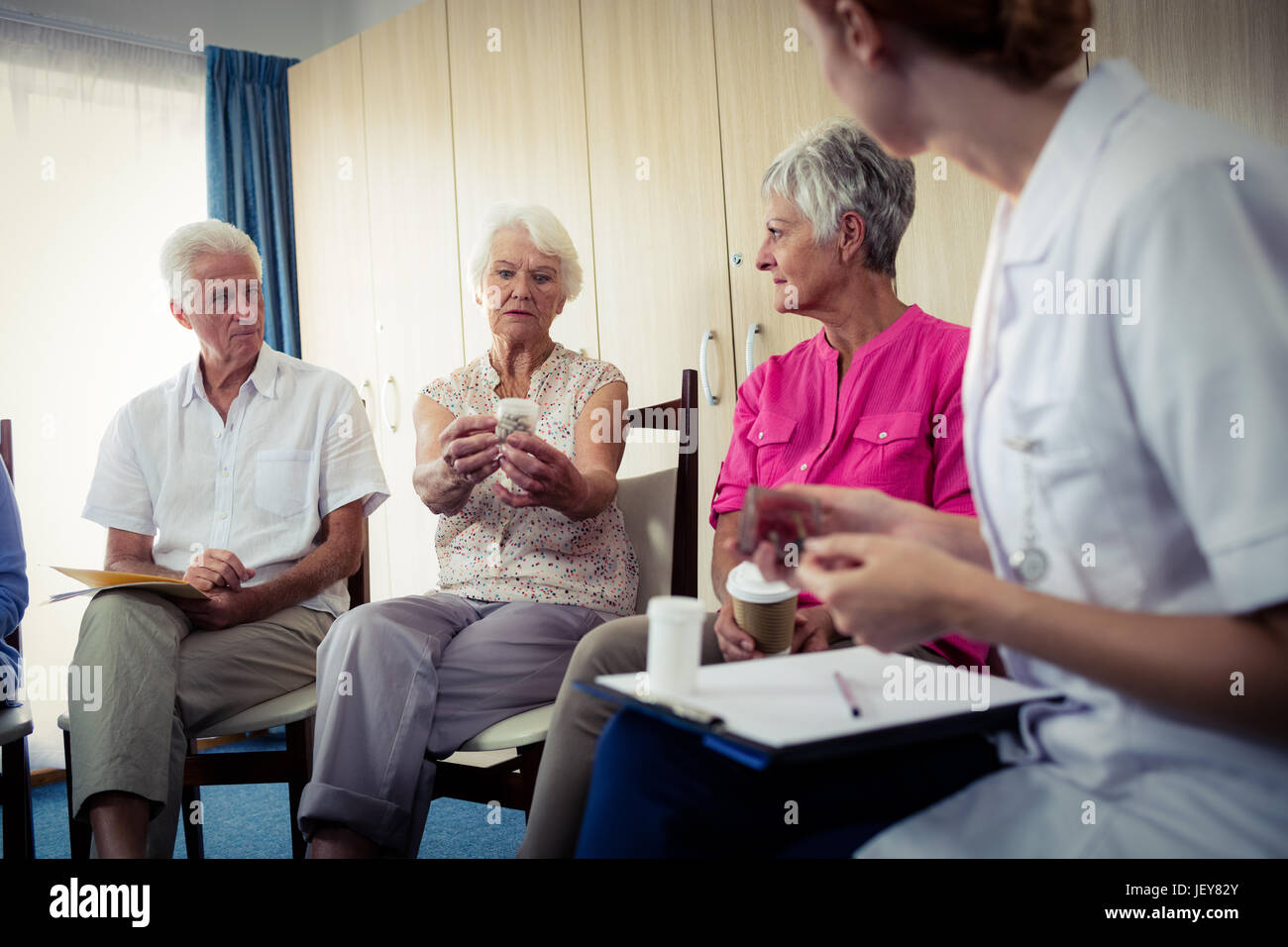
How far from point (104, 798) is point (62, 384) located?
2.28 m

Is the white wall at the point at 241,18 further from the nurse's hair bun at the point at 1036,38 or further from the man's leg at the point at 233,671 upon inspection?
the nurse's hair bun at the point at 1036,38

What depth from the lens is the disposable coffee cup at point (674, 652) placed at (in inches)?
34.9

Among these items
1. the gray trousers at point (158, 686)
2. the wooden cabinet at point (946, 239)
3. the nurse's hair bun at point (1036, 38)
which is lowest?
the gray trousers at point (158, 686)

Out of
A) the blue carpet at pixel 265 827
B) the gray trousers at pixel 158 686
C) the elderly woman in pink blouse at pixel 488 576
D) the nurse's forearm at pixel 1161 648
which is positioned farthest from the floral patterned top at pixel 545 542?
the nurse's forearm at pixel 1161 648

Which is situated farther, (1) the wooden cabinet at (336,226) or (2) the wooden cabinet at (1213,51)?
(1) the wooden cabinet at (336,226)

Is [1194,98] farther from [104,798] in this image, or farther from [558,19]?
[104,798]

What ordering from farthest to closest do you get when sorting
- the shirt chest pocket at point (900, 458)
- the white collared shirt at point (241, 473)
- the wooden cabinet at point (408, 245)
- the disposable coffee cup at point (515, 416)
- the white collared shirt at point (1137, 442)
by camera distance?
the wooden cabinet at point (408, 245) → the white collared shirt at point (241, 473) → the disposable coffee cup at point (515, 416) → the shirt chest pocket at point (900, 458) → the white collared shirt at point (1137, 442)

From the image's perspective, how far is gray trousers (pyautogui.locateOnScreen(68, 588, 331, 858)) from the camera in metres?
1.58

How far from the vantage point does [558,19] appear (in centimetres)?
288

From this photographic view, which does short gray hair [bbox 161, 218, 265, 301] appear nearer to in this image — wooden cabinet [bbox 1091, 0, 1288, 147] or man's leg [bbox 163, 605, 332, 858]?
man's leg [bbox 163, 605, 332, 858]

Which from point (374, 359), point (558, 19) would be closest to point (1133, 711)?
point (558, 19)

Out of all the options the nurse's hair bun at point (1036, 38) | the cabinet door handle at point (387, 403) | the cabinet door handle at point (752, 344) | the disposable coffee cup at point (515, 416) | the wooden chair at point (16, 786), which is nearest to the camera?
the nurse's hair bun at point (1036, 38)

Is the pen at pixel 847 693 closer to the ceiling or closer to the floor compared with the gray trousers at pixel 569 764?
closer to the ceiling

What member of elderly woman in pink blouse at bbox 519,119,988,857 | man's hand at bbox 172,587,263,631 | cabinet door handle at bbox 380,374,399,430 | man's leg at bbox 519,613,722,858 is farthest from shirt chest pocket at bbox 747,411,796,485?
cabinet door handle at bbox 380,374,399,430
